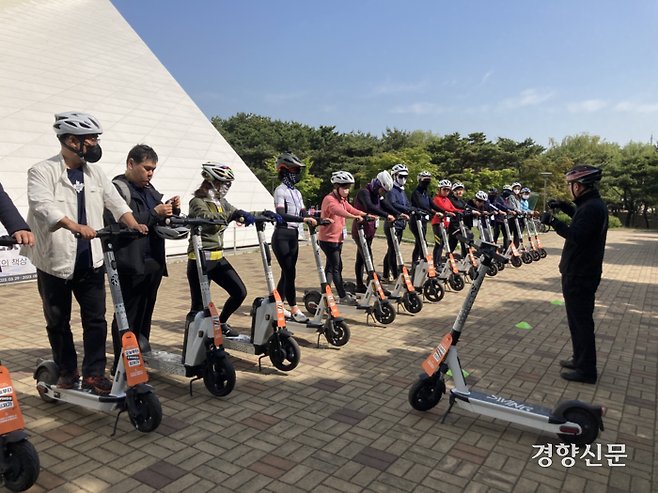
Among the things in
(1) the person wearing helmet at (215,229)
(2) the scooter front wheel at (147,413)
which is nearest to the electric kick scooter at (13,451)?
(2) the scooter front wheel at (147,413)

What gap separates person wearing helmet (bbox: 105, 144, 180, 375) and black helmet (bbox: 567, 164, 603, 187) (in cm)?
371

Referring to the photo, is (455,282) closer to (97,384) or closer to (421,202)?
(421,202)

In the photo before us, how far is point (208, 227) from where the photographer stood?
500 centimetres

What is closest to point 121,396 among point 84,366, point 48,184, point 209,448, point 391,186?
point 84,366

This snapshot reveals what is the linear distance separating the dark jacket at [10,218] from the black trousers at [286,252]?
319 cm

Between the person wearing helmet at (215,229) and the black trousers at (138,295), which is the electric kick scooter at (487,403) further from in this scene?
the black trousers at (138,295)

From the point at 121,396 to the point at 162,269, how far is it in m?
1.39

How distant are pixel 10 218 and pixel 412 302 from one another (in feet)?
18.2

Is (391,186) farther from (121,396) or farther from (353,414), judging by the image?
(121,396)

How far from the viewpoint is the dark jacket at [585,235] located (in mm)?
4523

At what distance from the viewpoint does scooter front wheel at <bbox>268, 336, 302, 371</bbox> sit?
15.4 feet

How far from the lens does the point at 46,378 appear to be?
12.7ft

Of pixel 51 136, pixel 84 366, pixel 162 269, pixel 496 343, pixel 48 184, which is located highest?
pixel 51 136

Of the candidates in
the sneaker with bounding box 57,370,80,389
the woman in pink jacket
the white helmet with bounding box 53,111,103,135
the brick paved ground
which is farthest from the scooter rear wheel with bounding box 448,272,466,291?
the white helmet with bounding box 53,111,103,135
